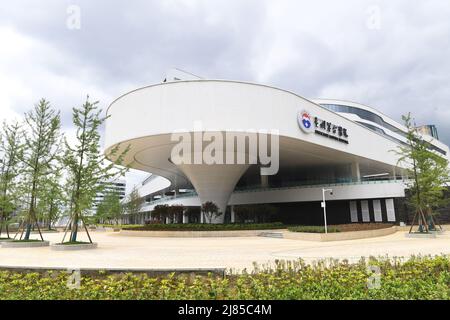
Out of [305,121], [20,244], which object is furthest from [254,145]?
[20,244]

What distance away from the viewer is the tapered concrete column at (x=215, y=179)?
26641 mm

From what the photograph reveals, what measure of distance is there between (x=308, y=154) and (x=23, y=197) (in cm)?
2246

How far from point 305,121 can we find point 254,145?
4.24 metres

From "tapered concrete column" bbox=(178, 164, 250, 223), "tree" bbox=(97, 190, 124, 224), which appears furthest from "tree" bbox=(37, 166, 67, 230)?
"tapered concrete column" bbox=(178, 164, 250, 223)

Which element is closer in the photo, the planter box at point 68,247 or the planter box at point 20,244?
the planter box at point 68,247

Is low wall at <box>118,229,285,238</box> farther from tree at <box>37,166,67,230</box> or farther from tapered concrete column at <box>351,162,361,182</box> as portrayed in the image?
tapered concrete column at <box>351,162,361,182</box>

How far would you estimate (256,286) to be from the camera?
15.9 feet

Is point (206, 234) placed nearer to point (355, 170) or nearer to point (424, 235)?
point (424, 235)

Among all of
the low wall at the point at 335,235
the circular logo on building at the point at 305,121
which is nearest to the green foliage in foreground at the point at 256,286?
the low wall at the point at 335,235

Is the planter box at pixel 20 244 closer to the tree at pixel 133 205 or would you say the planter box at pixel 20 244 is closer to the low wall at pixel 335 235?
the low wall at pixel 335 235

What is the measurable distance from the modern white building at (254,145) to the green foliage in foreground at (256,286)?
50.2 ft

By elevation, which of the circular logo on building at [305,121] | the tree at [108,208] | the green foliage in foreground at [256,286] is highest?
the circular logo on building at [305,121]

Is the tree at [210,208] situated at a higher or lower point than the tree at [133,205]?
lower
